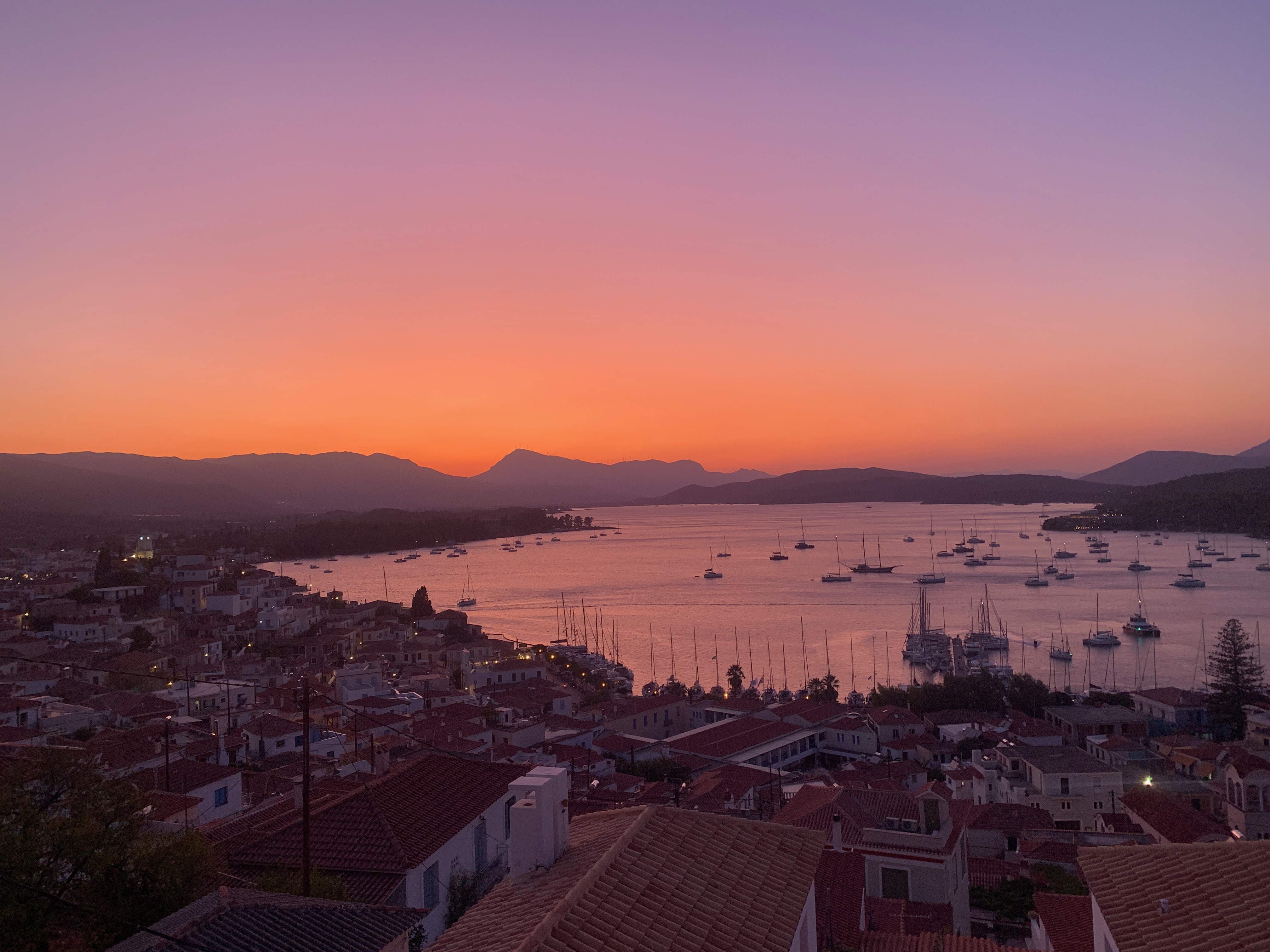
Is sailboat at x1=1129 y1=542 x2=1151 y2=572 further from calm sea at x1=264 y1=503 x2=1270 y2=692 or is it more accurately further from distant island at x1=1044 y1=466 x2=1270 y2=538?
distant island at x1=1044 y1=466 x2=1270 y2=538

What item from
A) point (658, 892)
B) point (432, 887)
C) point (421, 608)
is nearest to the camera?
point (658, 892)

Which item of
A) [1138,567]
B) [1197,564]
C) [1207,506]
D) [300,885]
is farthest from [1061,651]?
[1207,506]

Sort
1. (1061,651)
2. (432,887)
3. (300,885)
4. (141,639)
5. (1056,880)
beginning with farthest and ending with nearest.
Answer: (1061,651) < (141,639) < (1056,880) < (432,887) < (300,885)

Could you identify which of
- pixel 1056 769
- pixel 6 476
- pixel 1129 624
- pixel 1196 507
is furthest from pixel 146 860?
pixel 6 476

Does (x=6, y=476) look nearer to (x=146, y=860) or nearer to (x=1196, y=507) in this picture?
(x=146, y=860)

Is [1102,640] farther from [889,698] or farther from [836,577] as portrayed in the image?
[836,577]

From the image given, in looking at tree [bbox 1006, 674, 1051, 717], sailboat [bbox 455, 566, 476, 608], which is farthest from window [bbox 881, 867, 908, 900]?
sailboat [bbox 455, 566, 476, 608]

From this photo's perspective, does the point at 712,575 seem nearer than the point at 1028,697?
No

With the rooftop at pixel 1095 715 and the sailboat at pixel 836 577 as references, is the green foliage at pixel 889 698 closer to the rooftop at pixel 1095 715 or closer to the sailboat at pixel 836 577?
the rooftop at pixel 1095 715
